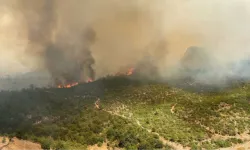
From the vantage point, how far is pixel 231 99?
7362 centimetres

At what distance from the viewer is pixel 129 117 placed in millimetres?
65500

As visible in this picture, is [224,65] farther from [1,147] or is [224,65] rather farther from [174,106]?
[1,147]

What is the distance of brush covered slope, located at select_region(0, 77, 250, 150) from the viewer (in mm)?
52906

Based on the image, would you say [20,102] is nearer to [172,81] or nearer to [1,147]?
[1,147]

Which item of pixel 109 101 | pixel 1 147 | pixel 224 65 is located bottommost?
pixel 1 147

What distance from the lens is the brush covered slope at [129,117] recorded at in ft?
174

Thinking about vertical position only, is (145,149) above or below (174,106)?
below

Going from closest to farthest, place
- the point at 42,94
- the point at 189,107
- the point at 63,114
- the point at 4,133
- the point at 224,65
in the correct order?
the point at 4,133 → the point at 63,114 → the point at 189,107 → the point at 42,94 → the point at 224,65

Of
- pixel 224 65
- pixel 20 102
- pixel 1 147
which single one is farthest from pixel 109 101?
pixel 224 65

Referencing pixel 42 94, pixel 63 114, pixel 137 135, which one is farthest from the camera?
pixel 42 94

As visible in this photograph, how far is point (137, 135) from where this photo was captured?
5491 cm

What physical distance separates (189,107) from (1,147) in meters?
42.1

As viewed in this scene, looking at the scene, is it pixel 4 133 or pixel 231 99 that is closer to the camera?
pixel 4 133

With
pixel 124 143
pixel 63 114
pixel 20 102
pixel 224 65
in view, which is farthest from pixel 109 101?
pixel 224 65
